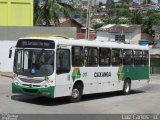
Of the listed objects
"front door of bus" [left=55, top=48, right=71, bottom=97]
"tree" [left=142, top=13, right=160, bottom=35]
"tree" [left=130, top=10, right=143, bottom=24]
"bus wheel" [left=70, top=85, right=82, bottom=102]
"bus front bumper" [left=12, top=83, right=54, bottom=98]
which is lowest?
"bus wheel" [left=70, top=85, right=82, bottom=102]

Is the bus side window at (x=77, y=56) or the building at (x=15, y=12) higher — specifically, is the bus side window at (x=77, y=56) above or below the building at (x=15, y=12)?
below

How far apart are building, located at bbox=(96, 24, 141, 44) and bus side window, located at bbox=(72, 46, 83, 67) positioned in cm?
6876

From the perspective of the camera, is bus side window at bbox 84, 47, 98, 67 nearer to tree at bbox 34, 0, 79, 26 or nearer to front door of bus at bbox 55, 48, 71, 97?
front door of bus at bbox 55, 48, 71, 97

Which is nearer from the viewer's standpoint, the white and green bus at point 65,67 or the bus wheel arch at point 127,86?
the white and green bus at point 65,67

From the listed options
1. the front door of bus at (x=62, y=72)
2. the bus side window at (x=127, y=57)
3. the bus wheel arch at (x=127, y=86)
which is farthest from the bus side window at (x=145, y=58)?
the front door of bus at (x=62, y=72)

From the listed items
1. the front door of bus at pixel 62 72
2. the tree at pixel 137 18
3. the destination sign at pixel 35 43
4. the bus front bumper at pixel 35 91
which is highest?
the tree at pixel 137 18

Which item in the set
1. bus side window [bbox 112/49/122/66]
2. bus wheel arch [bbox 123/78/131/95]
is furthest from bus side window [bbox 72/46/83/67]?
bus wheel arch [bbox 123/78/131/95]

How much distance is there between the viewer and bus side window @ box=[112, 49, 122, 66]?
23.7m

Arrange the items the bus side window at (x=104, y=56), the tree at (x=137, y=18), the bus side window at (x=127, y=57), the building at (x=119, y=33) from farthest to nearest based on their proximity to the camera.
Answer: the tree at (x=137, y=18), the building at (x=119, y=33), the bus side window at (x=127, y=57), the bus side window at (x=104, y=56)

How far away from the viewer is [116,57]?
2402cm

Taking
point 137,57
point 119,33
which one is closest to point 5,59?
point 137,57

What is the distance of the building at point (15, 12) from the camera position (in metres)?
38.8

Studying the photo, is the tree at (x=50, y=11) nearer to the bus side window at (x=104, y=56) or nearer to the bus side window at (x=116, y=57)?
the bus side window at (x=116, y=57)

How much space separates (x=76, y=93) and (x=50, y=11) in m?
28.6
